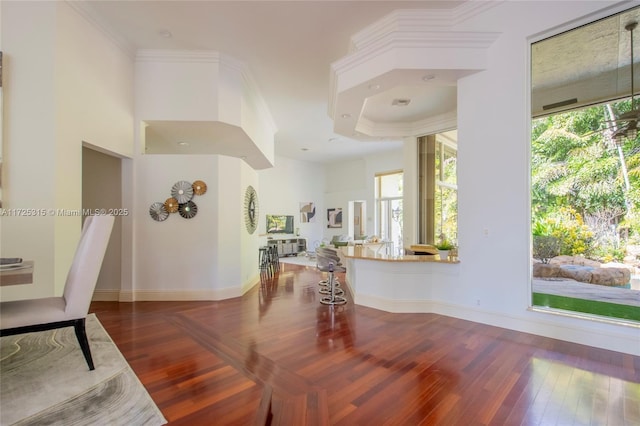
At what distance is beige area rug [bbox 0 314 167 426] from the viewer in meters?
1.84

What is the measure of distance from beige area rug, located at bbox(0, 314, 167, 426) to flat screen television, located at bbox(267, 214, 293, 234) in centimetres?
798

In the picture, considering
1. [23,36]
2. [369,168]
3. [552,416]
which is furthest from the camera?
[369,168]

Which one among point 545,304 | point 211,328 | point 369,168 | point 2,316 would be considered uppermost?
point 369,168

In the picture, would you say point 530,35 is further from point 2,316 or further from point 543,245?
point 2,316

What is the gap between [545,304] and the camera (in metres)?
3.29

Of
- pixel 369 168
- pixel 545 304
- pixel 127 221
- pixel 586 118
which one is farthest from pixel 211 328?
pixel 369 168

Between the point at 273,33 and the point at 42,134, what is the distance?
3.06 meters

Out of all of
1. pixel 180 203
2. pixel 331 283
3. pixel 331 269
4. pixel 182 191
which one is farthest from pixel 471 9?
pixel 180 203

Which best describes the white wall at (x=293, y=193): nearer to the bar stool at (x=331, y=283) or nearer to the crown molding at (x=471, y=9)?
the bar stool at (x=331, y=283)

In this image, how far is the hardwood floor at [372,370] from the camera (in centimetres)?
192

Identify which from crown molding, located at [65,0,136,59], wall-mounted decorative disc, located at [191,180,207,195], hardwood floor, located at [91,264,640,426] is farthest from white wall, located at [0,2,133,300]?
wall-mounted decorative disc, located at [191,180,207,195]

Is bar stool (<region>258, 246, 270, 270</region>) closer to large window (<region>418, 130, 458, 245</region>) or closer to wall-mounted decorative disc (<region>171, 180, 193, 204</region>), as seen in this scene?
wall-mounted decorative disc (<region>171, 180, 193, 204</region>)

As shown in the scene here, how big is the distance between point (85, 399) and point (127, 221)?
332 centimetres

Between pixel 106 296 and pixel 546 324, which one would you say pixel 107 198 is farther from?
Answer: pixel 546 324
